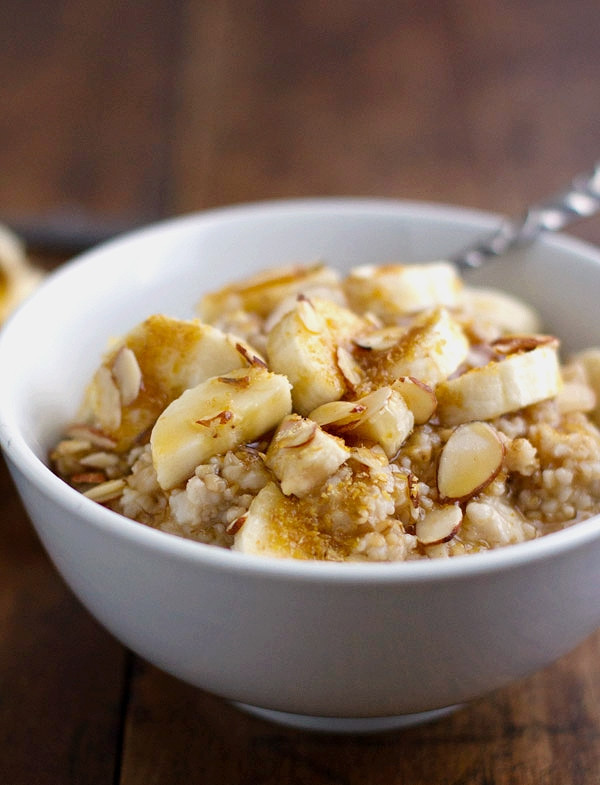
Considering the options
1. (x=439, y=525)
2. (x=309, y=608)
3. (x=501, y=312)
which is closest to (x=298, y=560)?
(x=309, y=608)

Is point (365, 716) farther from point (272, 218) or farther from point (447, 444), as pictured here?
point (272, 218)

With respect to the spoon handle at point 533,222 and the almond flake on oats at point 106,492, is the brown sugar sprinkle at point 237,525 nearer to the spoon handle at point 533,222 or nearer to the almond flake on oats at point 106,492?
the almond flake on oats at point 106,492

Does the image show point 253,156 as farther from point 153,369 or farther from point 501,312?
point 153,369

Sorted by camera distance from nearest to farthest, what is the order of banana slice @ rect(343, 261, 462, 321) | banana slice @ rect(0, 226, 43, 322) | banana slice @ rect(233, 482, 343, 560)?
banana slice @ rect(233, 482, 343, 560) < banana slice @ rect(343, 261, 462, 321) < banana slice @ rect(0, 226, 43, 322)

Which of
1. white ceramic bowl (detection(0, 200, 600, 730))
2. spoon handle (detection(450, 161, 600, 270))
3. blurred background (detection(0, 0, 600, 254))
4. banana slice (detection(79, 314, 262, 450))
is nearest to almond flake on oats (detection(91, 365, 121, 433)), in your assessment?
banana slice (detection(79, 314, 262, 450))

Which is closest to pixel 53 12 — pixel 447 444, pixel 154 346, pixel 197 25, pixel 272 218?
pixel 197 25

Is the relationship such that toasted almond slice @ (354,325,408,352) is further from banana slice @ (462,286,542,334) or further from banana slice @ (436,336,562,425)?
banana slice @ (462,286,542,334)
